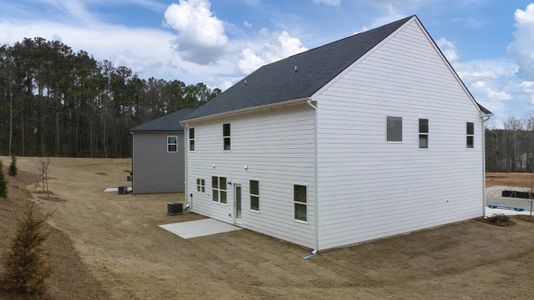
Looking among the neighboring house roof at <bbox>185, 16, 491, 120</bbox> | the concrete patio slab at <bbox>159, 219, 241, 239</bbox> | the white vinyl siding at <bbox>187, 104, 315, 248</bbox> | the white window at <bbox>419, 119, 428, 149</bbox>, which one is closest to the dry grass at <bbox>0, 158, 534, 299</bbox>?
the concrete patio slab at <bbox>159, 219, 241, 239</bbox>

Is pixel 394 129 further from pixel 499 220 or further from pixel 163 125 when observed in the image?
pixel 163 125

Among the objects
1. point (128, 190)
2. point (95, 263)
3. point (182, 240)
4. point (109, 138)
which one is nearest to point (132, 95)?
point (109, 138)

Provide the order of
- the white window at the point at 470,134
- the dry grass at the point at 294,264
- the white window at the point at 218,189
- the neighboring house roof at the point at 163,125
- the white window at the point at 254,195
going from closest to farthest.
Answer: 1. the dry grass at the point at 294,264
2. the white window at the point at 254,195
3. the white window at the point at 470,134
4. the white window at the point at 218,189
5. the neighboring house roof at the point at 163,125

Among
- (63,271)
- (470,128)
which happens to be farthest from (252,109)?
(470,128)

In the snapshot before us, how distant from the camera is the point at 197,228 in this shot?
15.4m

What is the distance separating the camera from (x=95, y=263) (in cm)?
868

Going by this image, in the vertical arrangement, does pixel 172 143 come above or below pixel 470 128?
below

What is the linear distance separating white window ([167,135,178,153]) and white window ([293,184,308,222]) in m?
17.5

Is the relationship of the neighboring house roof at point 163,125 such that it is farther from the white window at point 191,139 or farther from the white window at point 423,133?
the white window at point 423,133

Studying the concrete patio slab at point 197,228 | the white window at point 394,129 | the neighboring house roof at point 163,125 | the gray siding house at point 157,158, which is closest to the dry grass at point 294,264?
the concrete patio slab at point 197,228

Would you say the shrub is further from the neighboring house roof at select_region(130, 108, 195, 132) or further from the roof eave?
the neighboring house roof at select_region(130, 108, 195, 132)

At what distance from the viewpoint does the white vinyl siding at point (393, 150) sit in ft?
39.2

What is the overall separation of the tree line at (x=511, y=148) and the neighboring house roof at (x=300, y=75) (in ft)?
170

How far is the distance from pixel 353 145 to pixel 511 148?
6254cm
